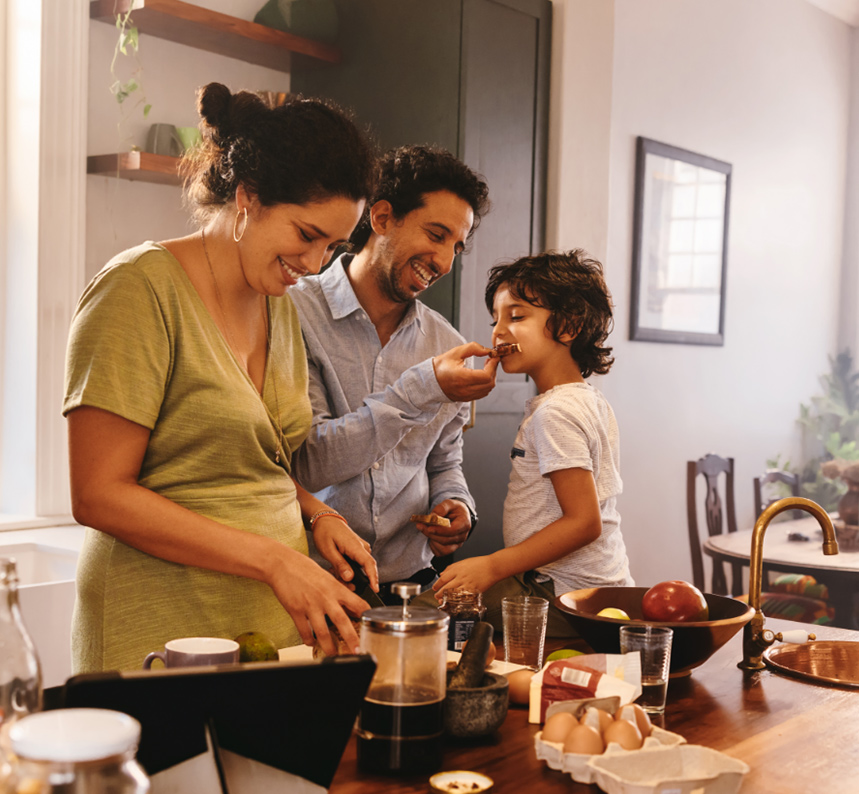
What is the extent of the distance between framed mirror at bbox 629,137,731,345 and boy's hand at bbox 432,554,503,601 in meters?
2.92

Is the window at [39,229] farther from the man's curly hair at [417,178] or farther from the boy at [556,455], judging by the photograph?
the boy at [556,455]

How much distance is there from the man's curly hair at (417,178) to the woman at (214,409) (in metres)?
0.46

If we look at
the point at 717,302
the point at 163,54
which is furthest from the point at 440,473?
the point at 717,302

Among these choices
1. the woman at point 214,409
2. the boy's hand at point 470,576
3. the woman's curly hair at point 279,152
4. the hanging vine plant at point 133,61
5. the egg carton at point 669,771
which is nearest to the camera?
the egg carton at point 669,771

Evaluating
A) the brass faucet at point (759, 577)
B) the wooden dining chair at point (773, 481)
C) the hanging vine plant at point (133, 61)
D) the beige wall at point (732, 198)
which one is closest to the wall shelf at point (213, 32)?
the hanging vine plant at point (133, 61)

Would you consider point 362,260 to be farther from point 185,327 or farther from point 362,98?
point 362,98

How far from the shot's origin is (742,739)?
1224 mm

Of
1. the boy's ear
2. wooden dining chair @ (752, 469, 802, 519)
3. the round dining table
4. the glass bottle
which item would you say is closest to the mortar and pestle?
the glass bottle

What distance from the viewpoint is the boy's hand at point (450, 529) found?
2.08m

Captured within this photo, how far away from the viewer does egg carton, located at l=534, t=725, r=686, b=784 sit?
3.33ft

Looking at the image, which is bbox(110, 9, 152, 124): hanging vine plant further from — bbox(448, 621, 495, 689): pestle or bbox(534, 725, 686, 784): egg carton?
bbox(534, 725, 686, 784): egg carton

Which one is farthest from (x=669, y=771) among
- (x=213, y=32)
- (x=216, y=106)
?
(x=213, y=32)

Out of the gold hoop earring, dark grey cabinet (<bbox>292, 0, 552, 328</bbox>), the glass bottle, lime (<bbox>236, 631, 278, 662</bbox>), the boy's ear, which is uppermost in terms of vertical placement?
dark grey cabinet (<bbox>292, 0, 552, 328</bbox>)

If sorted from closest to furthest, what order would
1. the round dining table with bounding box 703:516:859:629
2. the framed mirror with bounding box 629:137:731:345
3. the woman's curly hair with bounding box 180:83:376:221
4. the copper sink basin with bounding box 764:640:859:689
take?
the woman's curly hair with bounding box 180:83:376:221
the copper sink basin with bounding box 764:640:859:689
the round dining table with bounding box 703:516:859:629
the framed mirror with bounding box 629:137:731:345
